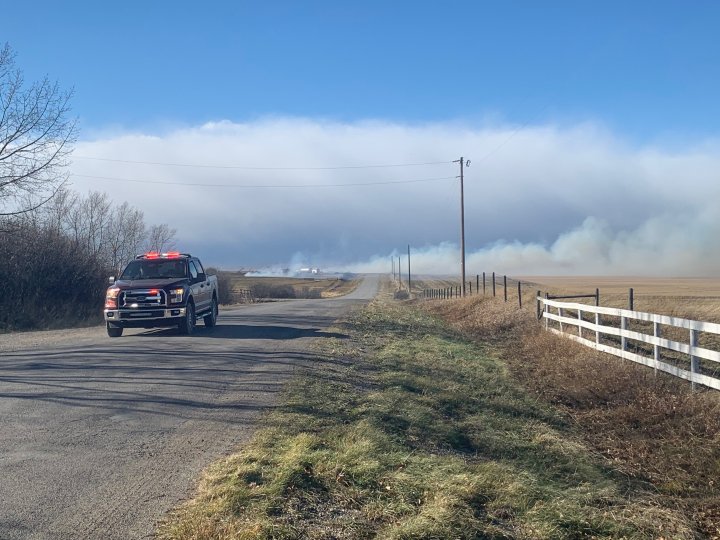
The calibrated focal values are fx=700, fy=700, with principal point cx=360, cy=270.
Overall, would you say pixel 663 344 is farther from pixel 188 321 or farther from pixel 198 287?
pixel 198 287

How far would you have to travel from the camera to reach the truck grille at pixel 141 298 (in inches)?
661

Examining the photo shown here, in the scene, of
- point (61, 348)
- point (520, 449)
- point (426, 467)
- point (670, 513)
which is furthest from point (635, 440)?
point (61, 348)

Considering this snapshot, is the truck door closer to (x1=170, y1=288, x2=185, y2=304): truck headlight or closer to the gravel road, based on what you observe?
(x1=170, y1=288, x2=185, y2=304): truck headlight

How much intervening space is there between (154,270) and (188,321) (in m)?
1.86

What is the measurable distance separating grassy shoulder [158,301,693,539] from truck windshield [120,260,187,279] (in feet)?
29.4

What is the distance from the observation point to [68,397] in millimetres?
9141

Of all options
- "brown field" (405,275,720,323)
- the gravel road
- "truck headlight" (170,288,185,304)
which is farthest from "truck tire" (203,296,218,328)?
"brown field" (405,275,720,323)

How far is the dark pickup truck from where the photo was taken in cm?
1678

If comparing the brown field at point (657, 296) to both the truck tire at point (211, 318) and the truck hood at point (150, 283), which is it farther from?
the truck hood at point (150, 283)

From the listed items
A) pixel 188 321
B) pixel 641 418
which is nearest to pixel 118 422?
pixel 641 418

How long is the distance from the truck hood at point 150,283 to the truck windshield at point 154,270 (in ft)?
1.20

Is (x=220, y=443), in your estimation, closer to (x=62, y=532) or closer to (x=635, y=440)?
(x=62, y=532)

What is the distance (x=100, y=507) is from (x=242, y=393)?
4567 mm

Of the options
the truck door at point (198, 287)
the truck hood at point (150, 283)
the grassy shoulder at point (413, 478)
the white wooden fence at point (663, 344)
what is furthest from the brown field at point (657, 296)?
the grassy shoulder at point (413, 478)
